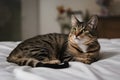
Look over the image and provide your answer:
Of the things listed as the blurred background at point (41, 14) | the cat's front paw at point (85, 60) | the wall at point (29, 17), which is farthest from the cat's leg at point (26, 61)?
the wall at point (29, 17)

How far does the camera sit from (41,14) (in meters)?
3.47

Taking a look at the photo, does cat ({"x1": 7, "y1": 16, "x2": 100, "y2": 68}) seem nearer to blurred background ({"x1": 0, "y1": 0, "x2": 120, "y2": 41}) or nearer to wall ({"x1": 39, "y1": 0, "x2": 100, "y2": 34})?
blurred background ({"x1": 0, "y1": 0, "x2": 120, "y2": 41})

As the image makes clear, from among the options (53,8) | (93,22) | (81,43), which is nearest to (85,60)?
(81,43)

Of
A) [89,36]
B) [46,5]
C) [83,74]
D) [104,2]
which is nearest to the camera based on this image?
[83,74]

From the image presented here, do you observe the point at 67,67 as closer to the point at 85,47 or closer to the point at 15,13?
the point at 85,47

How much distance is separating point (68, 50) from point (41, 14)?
2.25 m

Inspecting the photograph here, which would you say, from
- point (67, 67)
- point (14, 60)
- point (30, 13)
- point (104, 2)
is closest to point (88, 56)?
point (67, 67)

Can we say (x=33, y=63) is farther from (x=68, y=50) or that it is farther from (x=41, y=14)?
(x=41, y=14)

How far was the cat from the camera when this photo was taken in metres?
1.22

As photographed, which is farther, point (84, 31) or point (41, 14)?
point (41, 14)

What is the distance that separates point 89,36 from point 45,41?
0.26 metres

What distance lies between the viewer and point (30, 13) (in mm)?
3441

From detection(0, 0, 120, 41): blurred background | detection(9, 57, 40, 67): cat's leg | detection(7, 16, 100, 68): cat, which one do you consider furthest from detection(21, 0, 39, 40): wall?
detection(9, 57, 40, 67): cat's leg

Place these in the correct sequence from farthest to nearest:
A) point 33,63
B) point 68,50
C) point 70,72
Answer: point 68,50, point 33,63, point 70,72
